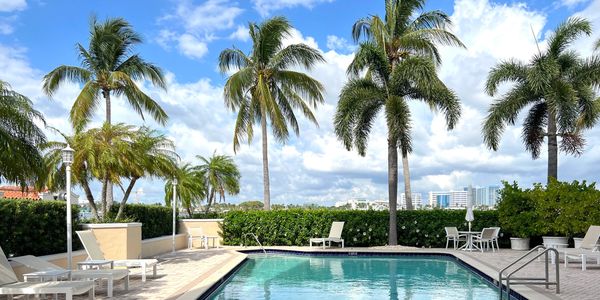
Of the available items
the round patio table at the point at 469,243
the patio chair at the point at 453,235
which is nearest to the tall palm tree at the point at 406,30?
the patio chair at the point at 453,235

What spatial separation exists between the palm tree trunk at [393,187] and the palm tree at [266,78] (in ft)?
18.4

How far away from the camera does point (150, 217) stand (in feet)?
65.2

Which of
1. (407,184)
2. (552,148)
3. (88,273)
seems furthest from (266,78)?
(88,273)

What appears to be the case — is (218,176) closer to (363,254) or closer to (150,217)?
(150,217)

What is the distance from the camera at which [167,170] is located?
18.0 metres

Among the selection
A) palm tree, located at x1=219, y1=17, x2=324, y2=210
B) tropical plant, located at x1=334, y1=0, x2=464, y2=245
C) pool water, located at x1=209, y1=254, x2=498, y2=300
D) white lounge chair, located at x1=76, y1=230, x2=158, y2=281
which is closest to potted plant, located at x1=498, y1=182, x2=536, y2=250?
pool water, located at x1=209, y1=254, x2=498, y2=300

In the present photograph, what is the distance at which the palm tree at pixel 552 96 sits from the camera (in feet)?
64.2

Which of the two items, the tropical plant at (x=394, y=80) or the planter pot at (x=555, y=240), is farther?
the tropical plant at (x=394, y=80)

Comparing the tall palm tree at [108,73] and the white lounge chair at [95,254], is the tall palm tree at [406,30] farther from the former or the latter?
the white lounge chair at [95,254]

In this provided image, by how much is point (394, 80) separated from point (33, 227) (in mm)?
12442

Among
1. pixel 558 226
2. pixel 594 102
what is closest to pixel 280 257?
pixel 558 226

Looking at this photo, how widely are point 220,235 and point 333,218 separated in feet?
15.4

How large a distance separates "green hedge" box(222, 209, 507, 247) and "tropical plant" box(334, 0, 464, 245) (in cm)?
81

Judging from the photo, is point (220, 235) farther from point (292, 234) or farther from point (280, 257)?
point (280, 257)
